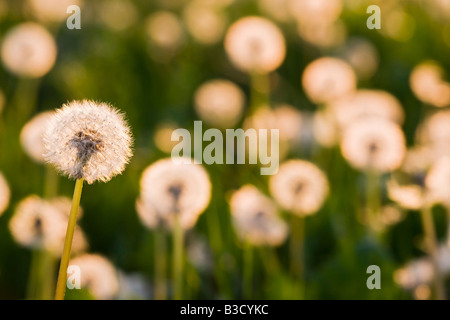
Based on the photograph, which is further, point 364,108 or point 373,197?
point 364,108

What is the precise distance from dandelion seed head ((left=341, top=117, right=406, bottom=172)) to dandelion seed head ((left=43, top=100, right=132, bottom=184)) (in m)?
0.65

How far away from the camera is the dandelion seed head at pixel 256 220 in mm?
1007

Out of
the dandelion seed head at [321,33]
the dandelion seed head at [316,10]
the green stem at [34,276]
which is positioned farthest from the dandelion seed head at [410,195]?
the dandelion seed head at [316,10]

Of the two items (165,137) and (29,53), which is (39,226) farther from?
(29,53)

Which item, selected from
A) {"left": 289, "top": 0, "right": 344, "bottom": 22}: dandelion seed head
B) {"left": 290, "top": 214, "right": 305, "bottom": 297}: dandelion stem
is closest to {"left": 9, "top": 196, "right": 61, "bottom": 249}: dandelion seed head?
{"left": 290, "top": 214, "right": 305, "bottom": 297}: dandelion stem

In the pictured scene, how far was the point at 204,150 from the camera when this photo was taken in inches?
54.4

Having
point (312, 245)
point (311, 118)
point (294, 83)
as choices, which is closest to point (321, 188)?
point (312, 245)

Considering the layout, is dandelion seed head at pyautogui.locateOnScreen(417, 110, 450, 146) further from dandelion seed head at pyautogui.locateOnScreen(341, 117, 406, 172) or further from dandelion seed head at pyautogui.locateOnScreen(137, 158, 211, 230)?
dandelion seed head at pyautogui.locateOnScreen(137, 158, 211, 230)

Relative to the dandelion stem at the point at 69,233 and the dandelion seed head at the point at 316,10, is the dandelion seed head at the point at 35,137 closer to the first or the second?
the dandelion stem at the point at 69,233

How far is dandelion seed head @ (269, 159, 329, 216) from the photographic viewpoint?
3.57 ft

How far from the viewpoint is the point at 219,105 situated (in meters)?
1.69

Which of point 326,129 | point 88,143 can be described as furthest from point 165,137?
point 88,143

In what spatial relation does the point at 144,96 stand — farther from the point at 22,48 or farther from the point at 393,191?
the point at 393,191

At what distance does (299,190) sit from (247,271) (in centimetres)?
19
